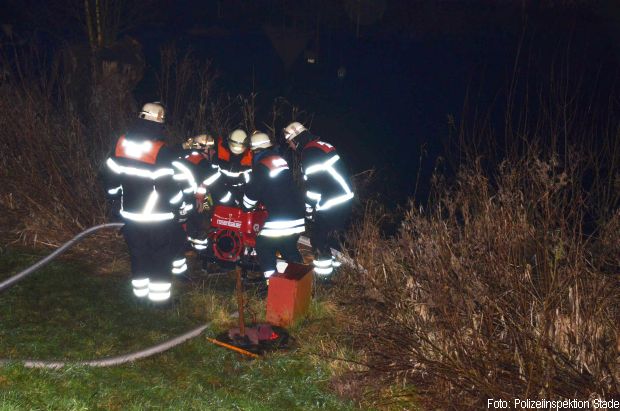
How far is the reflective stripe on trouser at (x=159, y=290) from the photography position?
6051mm

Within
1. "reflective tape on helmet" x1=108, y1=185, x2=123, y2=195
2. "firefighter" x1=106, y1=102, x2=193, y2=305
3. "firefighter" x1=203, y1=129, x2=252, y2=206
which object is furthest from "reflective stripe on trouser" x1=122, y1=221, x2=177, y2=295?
"firefighter" x1=203, y1=129, x2=252, y2=206

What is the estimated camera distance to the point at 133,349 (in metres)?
5.24

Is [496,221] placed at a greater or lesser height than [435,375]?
greater

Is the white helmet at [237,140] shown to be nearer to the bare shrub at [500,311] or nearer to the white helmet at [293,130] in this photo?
the white helmet at [293,130]

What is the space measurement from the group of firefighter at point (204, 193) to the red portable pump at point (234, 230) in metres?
0.12

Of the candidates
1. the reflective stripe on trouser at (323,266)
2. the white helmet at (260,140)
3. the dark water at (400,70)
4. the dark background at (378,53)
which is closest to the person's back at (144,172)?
the white helmet at (260,140)

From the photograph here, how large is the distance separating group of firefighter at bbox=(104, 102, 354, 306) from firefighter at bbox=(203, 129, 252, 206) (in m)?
0.01

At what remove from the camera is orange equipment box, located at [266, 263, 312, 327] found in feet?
18.6

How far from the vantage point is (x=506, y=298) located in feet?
15.6

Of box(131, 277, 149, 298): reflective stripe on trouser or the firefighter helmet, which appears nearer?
box(131, 277, 149, 298): reflective stripe on trouser

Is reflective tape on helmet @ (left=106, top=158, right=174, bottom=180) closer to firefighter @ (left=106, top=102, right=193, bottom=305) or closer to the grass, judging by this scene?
firefighter @ (left=106, top=102, right=193, bottom=305)

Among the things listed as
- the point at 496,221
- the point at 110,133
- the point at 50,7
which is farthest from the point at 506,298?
the point at 50,7

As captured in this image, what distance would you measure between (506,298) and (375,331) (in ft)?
3.29

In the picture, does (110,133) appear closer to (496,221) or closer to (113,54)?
(496,221)
